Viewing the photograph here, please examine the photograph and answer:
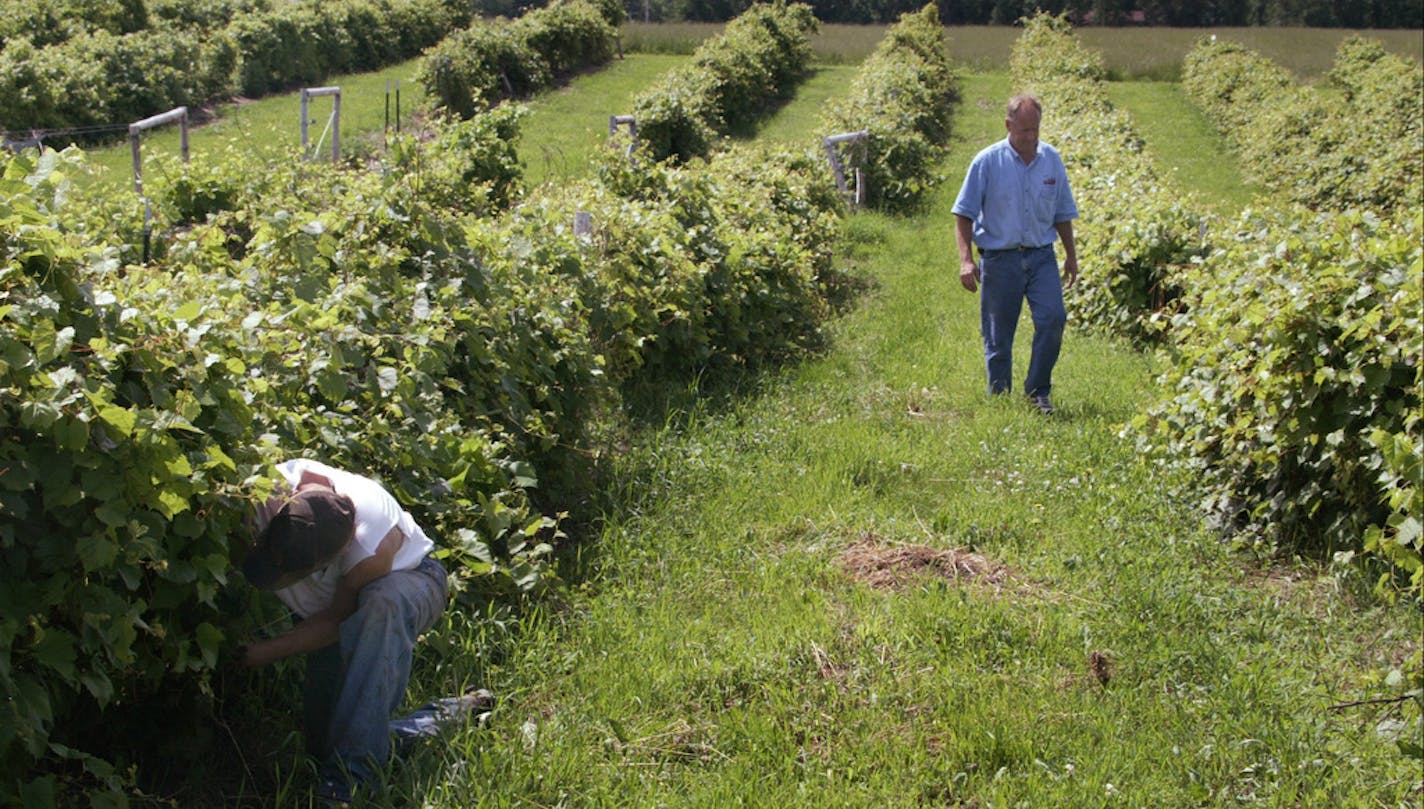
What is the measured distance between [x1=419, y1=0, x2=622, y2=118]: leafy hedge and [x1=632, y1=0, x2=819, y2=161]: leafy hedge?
3.26 meters

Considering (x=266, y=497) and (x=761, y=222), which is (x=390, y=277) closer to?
(x=266, y=497)

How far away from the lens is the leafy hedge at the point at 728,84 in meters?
21.6

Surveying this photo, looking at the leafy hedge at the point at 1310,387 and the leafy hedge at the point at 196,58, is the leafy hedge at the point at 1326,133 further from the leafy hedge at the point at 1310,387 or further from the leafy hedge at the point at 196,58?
the leafy hedge at the point at 196,58

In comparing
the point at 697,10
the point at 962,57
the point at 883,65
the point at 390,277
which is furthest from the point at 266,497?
the point at 697,10

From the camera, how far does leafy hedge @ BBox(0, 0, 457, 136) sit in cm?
2109

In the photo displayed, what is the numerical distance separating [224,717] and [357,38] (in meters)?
34.2

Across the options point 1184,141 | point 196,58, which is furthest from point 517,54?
point 1184,141

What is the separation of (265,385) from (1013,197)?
5.06 metres

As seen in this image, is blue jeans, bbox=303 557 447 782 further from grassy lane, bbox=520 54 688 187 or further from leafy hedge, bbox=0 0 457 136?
leafy hedge, bbox=0 0 457 136

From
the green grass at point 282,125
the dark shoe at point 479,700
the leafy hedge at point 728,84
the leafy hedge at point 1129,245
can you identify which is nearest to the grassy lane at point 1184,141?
the leafy hedge at point 1129,245

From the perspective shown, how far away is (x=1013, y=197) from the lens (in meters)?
7.57

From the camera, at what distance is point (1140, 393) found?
8.08 m

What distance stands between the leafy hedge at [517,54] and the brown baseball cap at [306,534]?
1820 cm

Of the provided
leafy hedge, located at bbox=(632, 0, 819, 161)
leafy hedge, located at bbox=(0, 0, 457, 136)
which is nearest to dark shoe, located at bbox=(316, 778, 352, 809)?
leafy hedge, located at bbox=(632, 0, 819, 161)
